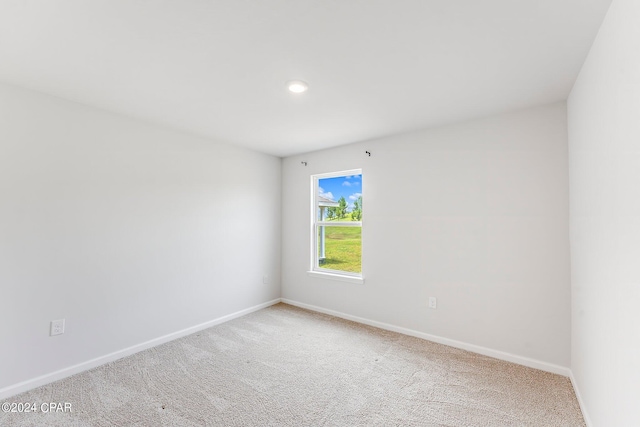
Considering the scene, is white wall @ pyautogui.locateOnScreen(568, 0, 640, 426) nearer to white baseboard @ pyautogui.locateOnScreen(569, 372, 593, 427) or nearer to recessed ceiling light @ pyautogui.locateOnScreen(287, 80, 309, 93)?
white baseboard @ pyautogui.locateOnScreen(569, 372, 593, 427)

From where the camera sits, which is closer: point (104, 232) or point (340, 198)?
point (104, 232)

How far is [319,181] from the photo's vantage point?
419 centimetres

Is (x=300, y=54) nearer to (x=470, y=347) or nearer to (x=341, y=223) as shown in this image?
(x=341, y=223)

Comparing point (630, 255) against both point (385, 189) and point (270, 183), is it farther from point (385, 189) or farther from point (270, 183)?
point (270, 183)

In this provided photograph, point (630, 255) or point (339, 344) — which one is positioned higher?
point (630, 255)

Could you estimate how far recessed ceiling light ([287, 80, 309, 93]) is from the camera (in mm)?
2061

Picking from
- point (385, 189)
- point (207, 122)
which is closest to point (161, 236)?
point (207, 122)

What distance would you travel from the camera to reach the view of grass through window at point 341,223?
378 centimetres

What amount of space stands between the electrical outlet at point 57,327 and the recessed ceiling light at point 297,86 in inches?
104

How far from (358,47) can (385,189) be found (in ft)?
6.41

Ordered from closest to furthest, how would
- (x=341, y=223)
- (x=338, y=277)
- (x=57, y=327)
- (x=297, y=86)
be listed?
(x=297, y=86) < (x=57, y=327) < (x=338, y=277) < (x=341, y=223)

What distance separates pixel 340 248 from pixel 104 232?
2700 mm

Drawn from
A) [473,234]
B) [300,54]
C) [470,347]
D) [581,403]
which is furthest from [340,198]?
[581,403]

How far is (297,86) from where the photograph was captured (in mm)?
2115
